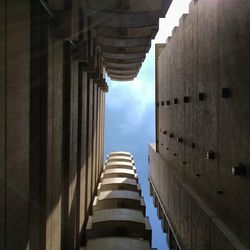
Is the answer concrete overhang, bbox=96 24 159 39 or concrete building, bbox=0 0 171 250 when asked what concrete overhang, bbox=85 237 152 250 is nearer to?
concrete building, bbox=0 0 171 250

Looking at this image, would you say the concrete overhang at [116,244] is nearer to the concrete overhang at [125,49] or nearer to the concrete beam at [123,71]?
the concrete overhang at [125,49]

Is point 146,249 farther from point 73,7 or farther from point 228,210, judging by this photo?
point 73,7

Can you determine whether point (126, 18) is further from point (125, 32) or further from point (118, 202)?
point (118, 202)

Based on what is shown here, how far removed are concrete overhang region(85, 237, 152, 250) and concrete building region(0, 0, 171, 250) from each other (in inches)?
38.9

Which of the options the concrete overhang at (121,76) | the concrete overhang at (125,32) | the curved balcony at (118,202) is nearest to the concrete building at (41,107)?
the concrete overhang at (125,32)

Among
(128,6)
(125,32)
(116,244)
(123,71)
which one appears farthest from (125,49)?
(123,71)

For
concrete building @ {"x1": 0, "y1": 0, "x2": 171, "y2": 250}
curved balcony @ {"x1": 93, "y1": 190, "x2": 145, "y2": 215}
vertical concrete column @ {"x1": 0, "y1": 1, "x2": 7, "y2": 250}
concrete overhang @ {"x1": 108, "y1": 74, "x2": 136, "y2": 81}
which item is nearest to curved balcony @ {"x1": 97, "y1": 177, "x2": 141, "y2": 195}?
curved balcony @ {"x1": 93, "y1": 190, "x2": 145, "y2": 215}

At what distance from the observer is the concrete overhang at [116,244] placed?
17.9 metres

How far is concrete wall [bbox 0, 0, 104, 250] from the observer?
799 cm

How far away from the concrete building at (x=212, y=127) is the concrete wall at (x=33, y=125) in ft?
15.9

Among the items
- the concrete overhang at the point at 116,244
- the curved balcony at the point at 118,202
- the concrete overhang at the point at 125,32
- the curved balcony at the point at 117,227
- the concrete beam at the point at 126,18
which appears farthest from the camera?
the curved balcony at the point at 118,202

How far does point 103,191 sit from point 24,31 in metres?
21.7

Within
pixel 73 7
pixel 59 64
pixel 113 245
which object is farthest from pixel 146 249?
pixel 73 7

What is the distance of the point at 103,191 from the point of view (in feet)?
98.0
